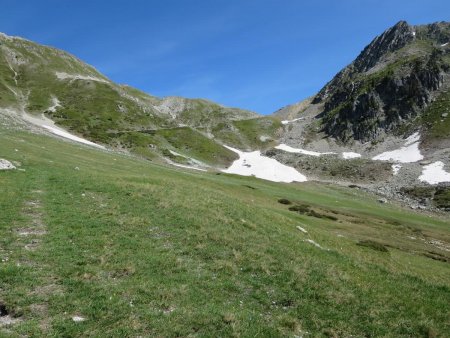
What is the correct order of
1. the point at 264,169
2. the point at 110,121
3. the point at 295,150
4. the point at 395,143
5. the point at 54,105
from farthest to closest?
1. the point at 295,150
2. the point at 54,105
3. the point at 110,121
4. the point at 395,143
5. the point at 264,169

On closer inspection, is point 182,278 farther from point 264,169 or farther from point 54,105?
point 54,105

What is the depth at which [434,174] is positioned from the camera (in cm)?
11712

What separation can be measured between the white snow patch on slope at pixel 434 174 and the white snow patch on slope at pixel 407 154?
12913 mm

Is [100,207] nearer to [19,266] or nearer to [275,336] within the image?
[19,266]

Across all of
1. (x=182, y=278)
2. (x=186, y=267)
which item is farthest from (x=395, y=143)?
(x=182, y=278)

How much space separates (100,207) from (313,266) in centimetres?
1698

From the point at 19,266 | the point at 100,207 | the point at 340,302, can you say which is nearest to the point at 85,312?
the point at 19,266

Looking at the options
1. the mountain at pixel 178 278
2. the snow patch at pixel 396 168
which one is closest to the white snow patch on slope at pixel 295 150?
the snow patch at pixel 396 168

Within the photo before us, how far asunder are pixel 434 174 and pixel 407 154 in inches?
1177

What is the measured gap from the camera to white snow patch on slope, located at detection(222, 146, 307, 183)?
12825 centimetres

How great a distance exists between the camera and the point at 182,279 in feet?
59.8

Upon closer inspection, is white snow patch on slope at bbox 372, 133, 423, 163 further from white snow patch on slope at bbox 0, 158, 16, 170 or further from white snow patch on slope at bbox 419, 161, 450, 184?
white snow patch on slope at bbox 0, 158, 16, 170

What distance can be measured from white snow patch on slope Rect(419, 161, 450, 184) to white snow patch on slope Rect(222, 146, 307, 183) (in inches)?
1449

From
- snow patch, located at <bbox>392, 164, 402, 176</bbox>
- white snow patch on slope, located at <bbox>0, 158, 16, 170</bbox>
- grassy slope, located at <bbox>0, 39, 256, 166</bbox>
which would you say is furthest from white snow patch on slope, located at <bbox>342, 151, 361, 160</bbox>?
white snow patch on slope, located at <bbox>0, 158, 16, 170</bbox>
